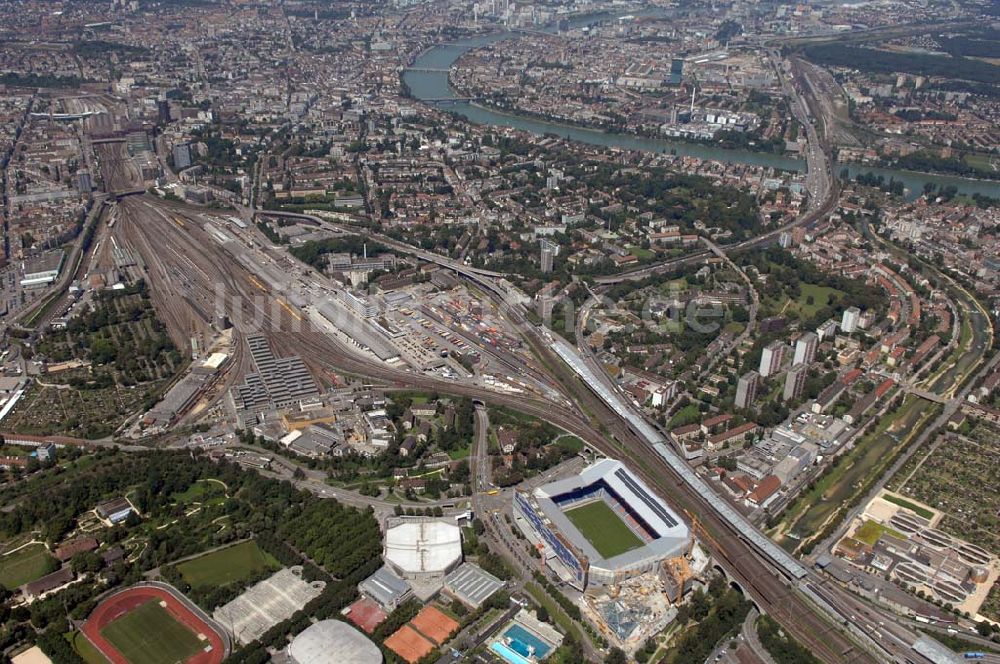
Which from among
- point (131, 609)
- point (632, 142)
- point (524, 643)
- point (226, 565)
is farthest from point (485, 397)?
point (632, 142)

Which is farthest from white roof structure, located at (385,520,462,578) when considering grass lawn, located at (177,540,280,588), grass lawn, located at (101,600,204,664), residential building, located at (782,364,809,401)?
residential building, located at (782,364,809,401)

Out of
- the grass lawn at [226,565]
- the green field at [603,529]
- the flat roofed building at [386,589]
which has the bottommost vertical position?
the green field at [603,529]

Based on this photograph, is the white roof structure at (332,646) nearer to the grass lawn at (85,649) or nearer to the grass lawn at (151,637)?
the grass lawn at (151,637)

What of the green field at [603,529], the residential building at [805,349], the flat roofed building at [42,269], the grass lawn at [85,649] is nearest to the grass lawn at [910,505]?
the residential building at [805,349]

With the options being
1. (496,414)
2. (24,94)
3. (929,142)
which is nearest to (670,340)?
(496,414)

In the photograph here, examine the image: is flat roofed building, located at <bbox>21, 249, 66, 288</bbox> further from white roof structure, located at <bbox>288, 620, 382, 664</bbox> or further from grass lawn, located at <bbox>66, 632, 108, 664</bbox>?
white roof structure, located at <bbox>288, 620, 382, 664</bbox>

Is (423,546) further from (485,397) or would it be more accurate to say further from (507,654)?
(485,397)
